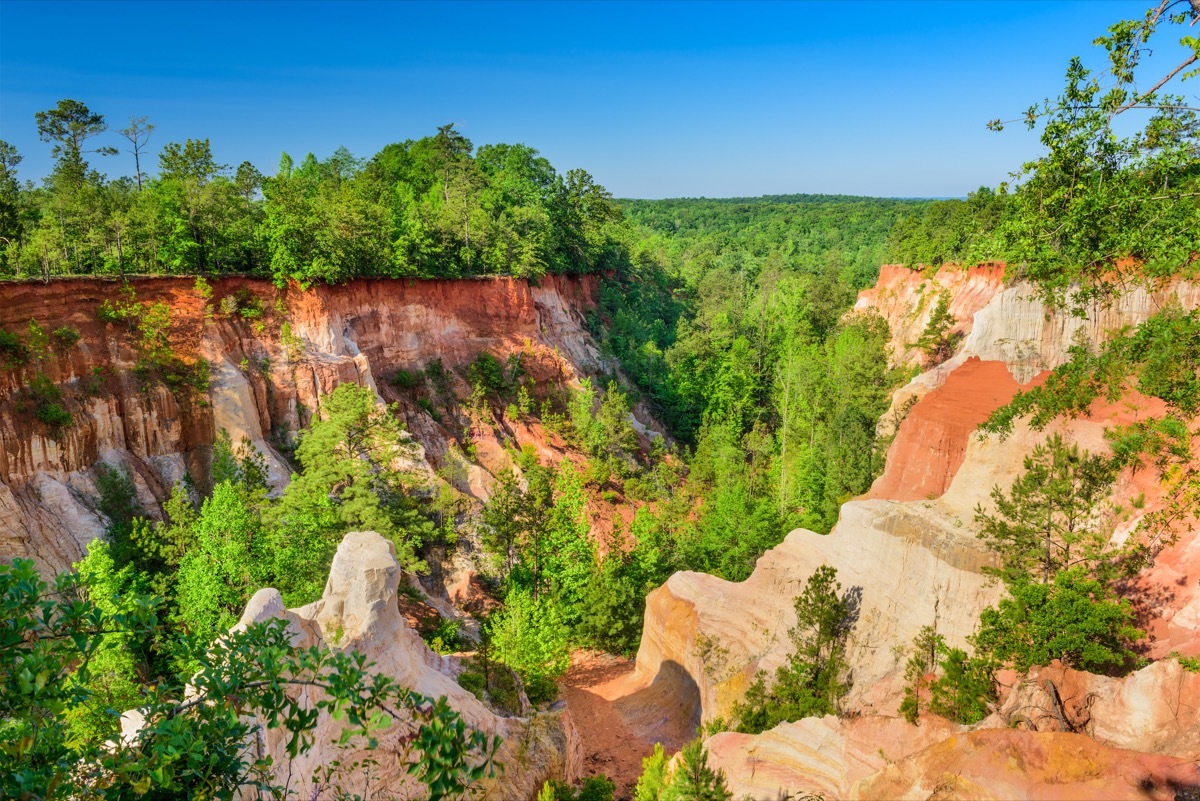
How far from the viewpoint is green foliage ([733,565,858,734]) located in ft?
55.6

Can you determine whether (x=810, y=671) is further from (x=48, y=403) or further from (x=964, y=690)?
(x=48, y=403)

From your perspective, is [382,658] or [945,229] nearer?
[382,658]

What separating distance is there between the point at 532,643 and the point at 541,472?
35.9 feet

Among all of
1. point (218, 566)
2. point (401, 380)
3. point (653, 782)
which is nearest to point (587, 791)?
point (653, 782)

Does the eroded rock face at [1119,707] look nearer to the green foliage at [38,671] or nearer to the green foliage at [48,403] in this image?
the green foliage at [38,671]

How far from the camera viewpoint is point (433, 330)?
125ft

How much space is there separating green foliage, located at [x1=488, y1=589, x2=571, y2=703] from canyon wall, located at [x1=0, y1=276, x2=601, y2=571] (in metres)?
10.2

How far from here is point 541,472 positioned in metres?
32.0

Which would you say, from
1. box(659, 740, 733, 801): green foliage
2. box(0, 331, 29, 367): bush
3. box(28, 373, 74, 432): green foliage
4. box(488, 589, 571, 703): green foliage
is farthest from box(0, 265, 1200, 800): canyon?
box(488, 589, 571, 703): green foliage

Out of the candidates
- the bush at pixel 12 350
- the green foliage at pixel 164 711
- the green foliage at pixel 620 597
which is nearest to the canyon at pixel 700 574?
the bush at pixel 12 350

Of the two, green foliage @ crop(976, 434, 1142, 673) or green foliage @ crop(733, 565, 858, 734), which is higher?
green foliage @ crop(976, 434, 1142, 673)

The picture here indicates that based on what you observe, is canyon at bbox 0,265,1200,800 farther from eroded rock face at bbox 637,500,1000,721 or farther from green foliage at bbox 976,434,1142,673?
green foliage at bbox 976,434,1142,673

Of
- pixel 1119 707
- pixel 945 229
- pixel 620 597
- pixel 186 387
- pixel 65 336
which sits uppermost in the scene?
pixel 945 229

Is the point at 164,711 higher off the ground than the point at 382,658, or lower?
higher
